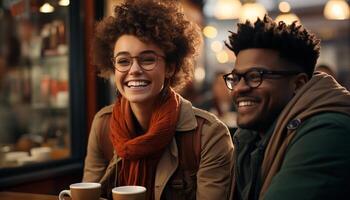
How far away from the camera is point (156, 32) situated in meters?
2.33

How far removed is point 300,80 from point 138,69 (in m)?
0.74

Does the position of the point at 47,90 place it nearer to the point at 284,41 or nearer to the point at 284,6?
the point at 284,41

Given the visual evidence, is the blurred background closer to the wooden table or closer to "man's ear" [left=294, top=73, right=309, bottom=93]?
the wooden table

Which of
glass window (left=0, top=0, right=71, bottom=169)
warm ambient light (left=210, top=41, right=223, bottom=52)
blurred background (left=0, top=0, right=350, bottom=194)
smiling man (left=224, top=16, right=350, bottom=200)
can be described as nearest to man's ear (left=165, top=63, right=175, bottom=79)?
smiling man (left=224, top=16, right=350, bottom=200)

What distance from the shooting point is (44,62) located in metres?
4.53

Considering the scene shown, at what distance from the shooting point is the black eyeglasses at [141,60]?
233cm

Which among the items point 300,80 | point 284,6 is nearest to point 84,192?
point 300,80

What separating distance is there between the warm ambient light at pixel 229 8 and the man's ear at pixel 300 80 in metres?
4.22

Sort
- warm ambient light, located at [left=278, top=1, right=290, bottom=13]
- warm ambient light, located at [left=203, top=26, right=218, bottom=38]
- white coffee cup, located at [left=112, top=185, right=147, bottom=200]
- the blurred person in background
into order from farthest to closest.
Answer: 1. warm ambient light, located at [left=203, top=26, right=218, bottom=38]
2. the blurred person in background
3. warm ambient light, located at [left=278, top=1, right=290, bottom=13]
4. white coffee cup, located at [left=112, top=185, right=147, bottom=200]

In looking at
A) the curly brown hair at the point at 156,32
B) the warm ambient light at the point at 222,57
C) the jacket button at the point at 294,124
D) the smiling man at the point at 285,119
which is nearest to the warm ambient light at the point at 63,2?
the curly brown hair at the point at 156,32

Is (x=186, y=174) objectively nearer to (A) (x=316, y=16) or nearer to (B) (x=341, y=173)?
(B) (x=341, y=173)

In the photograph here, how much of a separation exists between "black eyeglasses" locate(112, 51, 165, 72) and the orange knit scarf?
199mm

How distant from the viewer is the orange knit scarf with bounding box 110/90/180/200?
2301 millimetres

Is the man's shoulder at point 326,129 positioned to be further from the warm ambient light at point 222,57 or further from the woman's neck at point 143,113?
the warm ambient light at point 222,57
